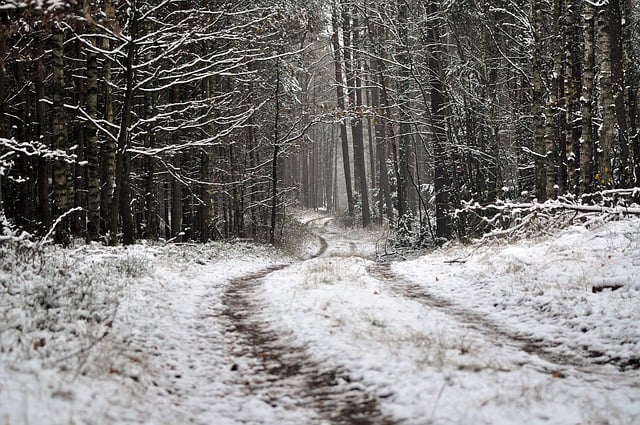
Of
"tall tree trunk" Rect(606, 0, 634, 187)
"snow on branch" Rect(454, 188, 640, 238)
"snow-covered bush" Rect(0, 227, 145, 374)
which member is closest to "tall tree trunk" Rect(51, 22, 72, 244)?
"snow-covered bush" Rect(0, 227, 145, 374)

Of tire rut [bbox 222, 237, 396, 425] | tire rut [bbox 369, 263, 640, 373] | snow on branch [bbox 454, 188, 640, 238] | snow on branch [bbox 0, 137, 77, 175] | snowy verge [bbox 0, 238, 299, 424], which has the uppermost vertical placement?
snow on branch [bbox 0, 137, 77, 175]

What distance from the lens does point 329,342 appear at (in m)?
6.13

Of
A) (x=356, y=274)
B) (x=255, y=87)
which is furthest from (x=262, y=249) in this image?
(x=356, y=274)

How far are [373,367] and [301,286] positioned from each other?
14.8ft

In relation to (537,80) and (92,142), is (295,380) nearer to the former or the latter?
(92,142)

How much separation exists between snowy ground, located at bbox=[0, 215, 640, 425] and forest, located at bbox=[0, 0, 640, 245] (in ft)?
5.61

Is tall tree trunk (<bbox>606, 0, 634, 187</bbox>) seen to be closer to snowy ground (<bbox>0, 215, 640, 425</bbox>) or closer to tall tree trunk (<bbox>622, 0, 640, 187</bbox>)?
tall tree trunk (<bbox>622, 0, 640, 187</bbox>)

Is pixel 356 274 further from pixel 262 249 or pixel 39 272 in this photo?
pixel 262 249

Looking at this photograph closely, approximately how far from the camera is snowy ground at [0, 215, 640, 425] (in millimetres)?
4262

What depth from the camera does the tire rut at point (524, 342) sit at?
562cm

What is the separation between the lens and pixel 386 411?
4.37m

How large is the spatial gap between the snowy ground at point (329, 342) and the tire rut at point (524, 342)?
0.11ft

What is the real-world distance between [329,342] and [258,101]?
2025 cm

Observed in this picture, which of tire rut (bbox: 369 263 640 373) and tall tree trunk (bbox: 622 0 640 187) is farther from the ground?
tall tree trunk (bbox: 622 0 640 187)
